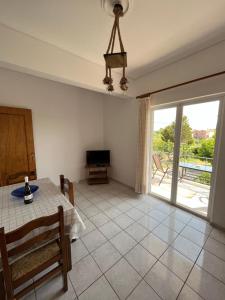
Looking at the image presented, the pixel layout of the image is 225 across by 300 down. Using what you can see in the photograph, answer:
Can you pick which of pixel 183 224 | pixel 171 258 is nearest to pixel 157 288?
pixel 171 258

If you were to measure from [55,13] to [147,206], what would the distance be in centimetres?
318

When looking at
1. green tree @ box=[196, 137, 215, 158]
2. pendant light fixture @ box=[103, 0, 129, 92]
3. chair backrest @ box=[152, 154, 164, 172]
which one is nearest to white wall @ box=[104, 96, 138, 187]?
chair backrest @ box=[152, 154, 164, 172]

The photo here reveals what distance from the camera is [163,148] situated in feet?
9.28

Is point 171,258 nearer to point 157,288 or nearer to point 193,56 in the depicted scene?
point 157,288

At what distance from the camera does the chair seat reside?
1.01m

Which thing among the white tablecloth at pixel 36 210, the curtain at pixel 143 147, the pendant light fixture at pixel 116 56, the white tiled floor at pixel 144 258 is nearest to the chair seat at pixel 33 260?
the white tablecloth at pixel 36 210

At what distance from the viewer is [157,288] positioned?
1264mm

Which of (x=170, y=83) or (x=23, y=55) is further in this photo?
(x=170, y=83)

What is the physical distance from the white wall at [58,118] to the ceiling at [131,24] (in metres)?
1.36

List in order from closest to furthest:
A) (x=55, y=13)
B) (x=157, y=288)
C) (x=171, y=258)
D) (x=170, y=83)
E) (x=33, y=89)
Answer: (x=157, y=288) → (x=55, y=13) → (x=171, y=258) → (x=170, y=83) → (x=33, y=89)

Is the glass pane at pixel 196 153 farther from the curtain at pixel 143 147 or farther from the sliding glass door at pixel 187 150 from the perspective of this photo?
the curtain at pixel 143 147

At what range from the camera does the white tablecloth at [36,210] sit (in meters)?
1.16

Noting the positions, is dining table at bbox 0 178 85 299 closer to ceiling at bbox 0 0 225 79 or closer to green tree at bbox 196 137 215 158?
ceiling at bbox 0 0 225 79

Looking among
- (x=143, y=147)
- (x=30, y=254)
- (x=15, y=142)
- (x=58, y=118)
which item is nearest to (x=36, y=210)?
(x=30, y=254)
